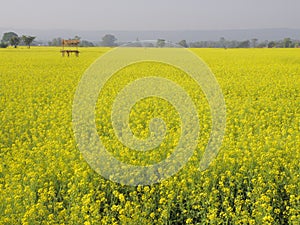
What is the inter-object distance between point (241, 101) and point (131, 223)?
28.3ft

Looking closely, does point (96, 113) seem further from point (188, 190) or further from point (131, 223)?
point (131, 223)

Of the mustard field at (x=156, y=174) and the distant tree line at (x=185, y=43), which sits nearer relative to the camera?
the mustard field at (x=156, y=174)

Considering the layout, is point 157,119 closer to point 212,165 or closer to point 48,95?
point 212,165

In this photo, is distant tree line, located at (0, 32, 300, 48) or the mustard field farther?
distant tree line, located at (0, 32, 300, 48)

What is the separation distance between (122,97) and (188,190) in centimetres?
764

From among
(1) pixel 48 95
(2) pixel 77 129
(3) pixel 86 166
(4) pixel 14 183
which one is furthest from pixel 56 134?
(1) pixel 48 95

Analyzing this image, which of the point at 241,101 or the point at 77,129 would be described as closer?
the point at 77,129

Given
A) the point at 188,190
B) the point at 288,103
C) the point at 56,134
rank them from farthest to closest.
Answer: the point at 288,103 → the point at 56,134 → the point at 188,190

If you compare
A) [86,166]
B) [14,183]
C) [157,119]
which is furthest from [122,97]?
[14,183]

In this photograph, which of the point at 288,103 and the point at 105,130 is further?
the point at 288,103

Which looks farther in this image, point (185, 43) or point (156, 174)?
point (185, 43)

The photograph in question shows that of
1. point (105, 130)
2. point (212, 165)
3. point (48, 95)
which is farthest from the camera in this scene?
point (48, 95)

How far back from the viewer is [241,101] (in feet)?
41.8

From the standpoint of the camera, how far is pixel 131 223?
187 inches
